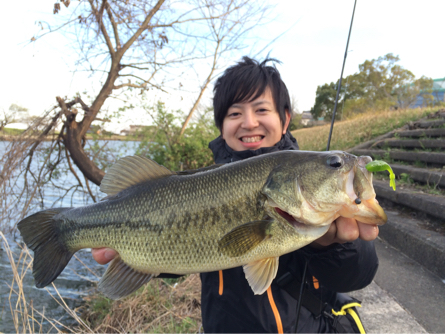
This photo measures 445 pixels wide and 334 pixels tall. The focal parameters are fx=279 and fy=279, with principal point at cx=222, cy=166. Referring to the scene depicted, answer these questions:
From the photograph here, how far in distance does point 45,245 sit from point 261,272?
60.4 inches

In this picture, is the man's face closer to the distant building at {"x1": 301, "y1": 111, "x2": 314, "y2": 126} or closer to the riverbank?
the riverbank

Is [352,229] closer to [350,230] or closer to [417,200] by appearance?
[350,230]

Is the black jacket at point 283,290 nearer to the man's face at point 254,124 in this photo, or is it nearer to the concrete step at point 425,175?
the man's face at point 254,124

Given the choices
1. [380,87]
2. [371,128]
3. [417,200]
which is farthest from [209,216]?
[380,87]

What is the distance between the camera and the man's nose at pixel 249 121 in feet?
7.55

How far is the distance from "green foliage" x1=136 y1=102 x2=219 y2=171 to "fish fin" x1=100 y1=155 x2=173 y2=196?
20.3ft

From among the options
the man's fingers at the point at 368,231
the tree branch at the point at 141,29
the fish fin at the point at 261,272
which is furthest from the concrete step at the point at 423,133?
the tree branch at the point at 141,29

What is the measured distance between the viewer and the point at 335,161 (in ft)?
5.00

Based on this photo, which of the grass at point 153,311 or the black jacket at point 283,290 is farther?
the grass at point 153,311

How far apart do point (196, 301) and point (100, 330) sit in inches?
59.0

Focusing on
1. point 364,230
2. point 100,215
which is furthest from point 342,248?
point 100,215

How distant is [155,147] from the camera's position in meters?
8.55

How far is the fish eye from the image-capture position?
1.52 metres

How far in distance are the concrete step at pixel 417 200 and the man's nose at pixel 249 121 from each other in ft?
12.9
